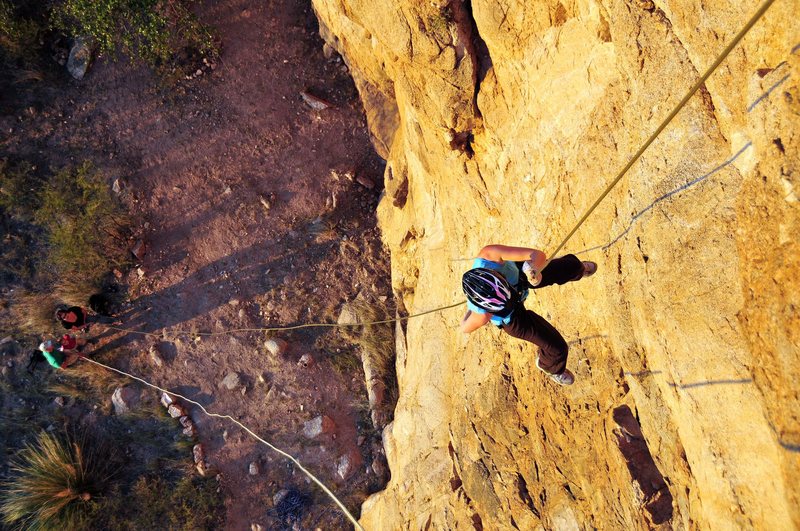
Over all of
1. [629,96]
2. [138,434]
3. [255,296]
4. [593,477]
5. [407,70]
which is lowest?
[138,434]

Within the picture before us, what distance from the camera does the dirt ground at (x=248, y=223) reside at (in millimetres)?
8000

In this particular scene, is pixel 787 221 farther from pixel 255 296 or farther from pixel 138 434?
pixel 138 434

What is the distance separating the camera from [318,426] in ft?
25.8

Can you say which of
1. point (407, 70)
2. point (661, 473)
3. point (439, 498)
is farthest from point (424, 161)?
point (661, 473)

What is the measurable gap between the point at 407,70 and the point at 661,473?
4.46 metres

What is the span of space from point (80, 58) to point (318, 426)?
789 cm

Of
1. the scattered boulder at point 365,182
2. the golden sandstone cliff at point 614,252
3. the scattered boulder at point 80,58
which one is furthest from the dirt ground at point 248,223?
the golden sandstone cliff at point 614,252

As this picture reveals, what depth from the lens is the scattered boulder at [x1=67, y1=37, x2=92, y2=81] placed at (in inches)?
361

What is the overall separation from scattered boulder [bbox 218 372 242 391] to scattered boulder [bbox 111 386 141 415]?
1.45 metres

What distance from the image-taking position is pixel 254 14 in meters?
9.08

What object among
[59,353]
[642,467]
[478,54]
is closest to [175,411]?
[59,353]

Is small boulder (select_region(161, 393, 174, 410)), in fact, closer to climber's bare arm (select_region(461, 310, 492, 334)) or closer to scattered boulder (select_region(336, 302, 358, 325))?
scattered boulder (select_region(336, 302, 358, 325))

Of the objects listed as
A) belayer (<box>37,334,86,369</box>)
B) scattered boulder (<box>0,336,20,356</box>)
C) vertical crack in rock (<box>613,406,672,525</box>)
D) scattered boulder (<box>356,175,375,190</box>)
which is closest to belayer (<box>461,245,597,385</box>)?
vertical crack in rock (<box>613,406,672,525</box>)

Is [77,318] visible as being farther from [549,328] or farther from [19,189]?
[549,328]
